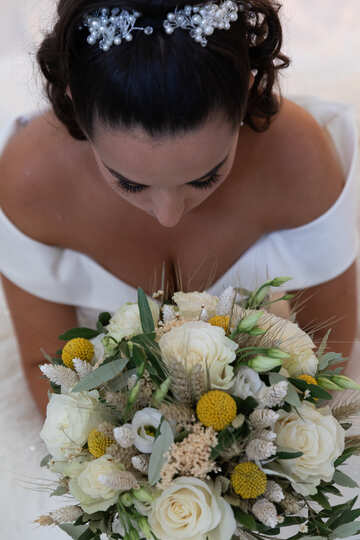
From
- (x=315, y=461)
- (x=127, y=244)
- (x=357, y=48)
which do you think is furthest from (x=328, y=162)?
(x=357, y=48)

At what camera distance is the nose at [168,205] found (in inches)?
32.0

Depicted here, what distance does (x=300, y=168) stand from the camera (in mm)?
1110

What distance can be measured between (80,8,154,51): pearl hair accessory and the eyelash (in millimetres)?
187

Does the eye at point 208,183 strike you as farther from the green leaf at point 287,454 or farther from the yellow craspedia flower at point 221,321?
the green leaf at point 287,454

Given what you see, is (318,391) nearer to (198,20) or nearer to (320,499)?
(320,499)

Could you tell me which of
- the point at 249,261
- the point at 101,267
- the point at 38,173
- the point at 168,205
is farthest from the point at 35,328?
the point at 168,205

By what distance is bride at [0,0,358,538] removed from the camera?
71cm

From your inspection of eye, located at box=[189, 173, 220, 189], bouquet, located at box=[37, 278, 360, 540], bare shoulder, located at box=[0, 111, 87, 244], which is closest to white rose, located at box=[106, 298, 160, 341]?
bouquet, located at box=[37, 278, 360, 540]

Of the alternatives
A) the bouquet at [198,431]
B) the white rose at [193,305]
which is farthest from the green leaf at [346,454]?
the white rose at [193,305]

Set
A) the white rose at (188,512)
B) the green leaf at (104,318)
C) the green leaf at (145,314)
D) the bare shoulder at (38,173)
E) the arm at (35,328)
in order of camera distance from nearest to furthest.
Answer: the white rose at (188,512), the green leaf at (145,314), the green leaf at (104,318), the bare shoulder at (38,173), the arm at (35,328)

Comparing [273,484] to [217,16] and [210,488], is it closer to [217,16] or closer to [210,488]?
[210,488]

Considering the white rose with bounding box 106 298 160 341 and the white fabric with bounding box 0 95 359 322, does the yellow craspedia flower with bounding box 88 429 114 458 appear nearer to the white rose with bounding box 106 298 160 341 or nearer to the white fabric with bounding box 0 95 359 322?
the white rose with bounding box 106 298 160 341

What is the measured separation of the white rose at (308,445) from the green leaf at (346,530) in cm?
9

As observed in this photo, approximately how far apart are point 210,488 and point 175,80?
1.42ft
